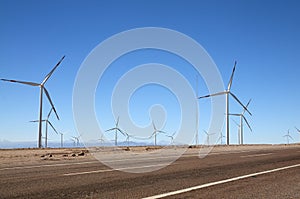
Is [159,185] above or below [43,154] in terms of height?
above

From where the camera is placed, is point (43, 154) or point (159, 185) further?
point (43, 154)

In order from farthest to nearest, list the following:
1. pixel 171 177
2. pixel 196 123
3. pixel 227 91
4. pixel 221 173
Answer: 1. pixel 227 91
2. pixel 196 123
3. pixel 221 173
4. pixel 171 177

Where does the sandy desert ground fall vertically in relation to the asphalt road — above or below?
below

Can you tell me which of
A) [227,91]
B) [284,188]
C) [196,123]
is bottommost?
[284,188]

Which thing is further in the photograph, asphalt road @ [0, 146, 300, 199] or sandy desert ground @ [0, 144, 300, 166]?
sandy desert ground @ [0, 144, 300, 166]

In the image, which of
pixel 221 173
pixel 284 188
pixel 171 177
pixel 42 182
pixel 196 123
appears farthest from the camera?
pixel 196 123

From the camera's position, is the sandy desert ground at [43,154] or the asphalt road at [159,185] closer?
the asphalt road at [159,185]

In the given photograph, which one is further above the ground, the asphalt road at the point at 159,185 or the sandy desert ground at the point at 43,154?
the asphalt road at the point at 159,185

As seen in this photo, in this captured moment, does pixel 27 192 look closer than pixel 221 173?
Yes

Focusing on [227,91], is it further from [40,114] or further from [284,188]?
[284,188]

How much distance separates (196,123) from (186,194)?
32352 millimetres

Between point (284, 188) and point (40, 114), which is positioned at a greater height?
point (40, 114)

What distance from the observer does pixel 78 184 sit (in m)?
8.68

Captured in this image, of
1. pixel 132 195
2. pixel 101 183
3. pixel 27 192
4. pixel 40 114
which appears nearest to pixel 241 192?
pixel 132 195
